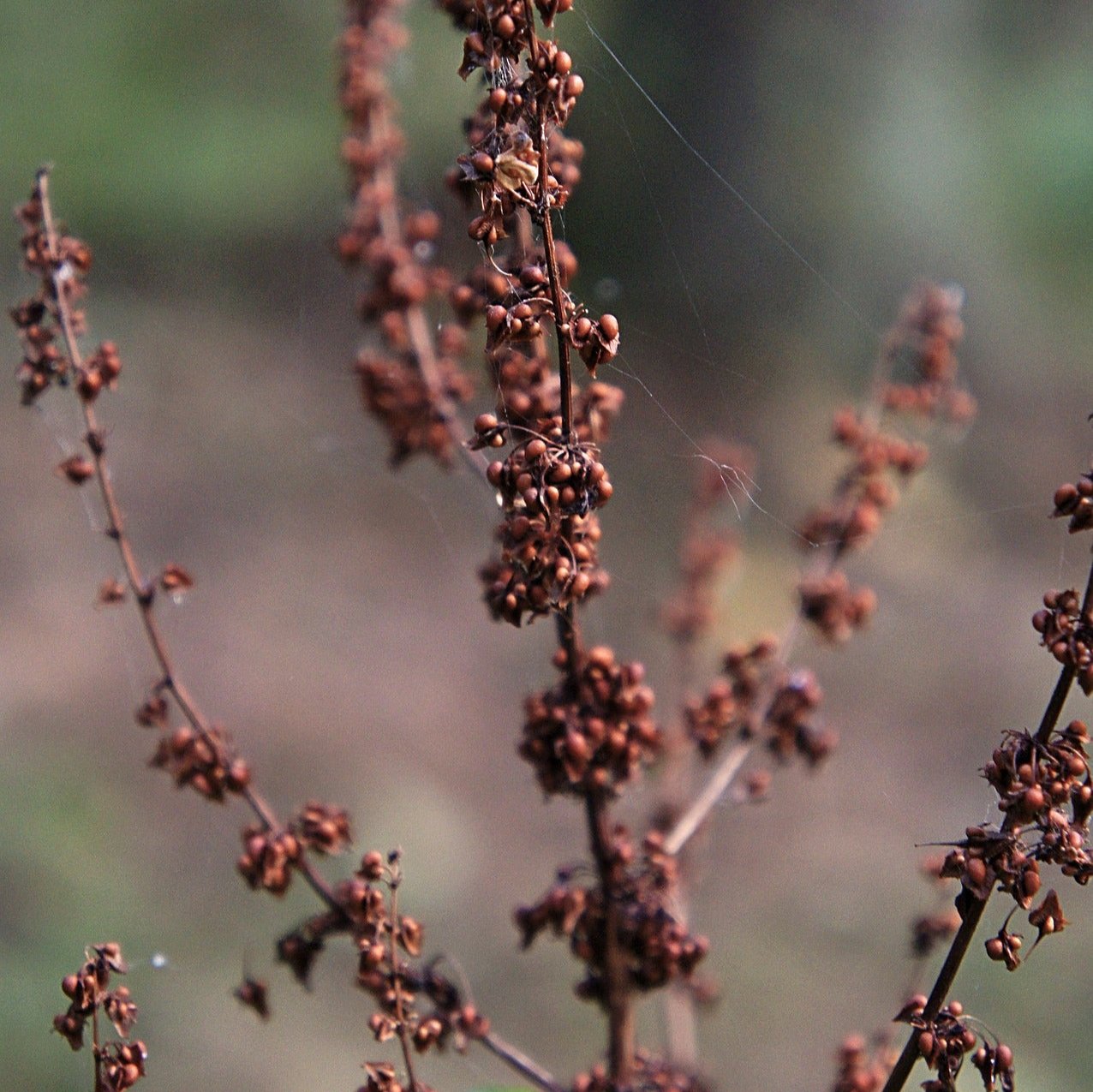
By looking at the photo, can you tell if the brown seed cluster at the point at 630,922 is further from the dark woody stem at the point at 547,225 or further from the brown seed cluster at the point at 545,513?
the dark woody stem at the point at 547,225

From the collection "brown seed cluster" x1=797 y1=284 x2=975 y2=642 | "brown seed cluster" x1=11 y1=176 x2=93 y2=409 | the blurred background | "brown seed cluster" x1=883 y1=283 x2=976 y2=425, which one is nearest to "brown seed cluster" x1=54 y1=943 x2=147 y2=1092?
"brown seed cluster" x1=11 y1=176 x2=93 y2=409

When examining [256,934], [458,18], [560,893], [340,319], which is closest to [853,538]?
[560,893]

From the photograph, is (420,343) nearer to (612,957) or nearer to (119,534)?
(119,534)

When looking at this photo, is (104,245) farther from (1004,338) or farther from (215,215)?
(1004,338)

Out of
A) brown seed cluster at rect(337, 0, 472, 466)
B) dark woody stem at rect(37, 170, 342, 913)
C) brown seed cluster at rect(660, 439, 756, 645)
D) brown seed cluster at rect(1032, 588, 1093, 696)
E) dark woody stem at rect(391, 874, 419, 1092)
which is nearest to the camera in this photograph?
brown seed cluster at rect(1032, 588, 1093, 696)

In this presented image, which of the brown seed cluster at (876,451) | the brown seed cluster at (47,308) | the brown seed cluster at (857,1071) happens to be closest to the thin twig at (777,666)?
the brown seed cluster at (876,451)

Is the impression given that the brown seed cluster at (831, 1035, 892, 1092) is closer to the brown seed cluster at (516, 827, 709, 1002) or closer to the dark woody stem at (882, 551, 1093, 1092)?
the brown seed cluster at (516, 827, 709, 1002)
